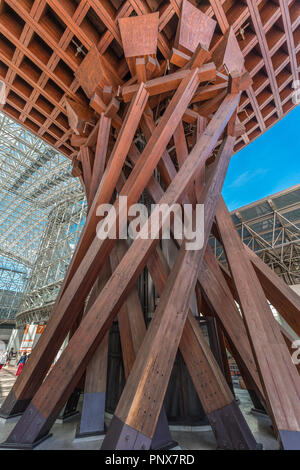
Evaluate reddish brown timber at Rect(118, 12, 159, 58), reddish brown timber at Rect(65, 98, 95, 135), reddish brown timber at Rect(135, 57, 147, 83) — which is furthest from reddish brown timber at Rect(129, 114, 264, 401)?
reddish brown timber at Rect(65, 98, 95, 135)

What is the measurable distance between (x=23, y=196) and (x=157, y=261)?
32297mm

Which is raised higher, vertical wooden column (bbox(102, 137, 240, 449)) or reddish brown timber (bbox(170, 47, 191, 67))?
reddish brown timber (bbox(170, 47, 191, 67))

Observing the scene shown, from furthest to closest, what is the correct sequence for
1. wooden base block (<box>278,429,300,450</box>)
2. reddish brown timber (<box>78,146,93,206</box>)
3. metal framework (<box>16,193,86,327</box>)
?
metal framework (<box>16,193,86,327</box>), reddish brown timber (<box>78,146,93,206</box>), wooden base block (<box>278,429,300,450</box>)

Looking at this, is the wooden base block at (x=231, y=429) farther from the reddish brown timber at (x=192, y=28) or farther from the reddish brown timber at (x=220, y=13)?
the reddish brown timber at (x=220, y=13)

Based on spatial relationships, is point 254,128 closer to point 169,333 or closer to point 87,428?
point 169,333

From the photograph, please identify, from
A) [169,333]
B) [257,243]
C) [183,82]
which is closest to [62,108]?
[183,82]

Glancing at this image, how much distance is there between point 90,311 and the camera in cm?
240

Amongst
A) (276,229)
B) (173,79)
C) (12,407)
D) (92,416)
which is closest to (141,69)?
(173,79)

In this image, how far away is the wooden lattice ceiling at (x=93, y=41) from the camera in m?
3.45

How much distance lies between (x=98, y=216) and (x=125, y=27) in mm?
2904

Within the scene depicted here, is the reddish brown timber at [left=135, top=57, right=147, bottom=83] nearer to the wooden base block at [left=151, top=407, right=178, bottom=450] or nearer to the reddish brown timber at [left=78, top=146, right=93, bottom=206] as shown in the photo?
the reddish brown timber at [left=78, top=146, right=93, bottom=206]

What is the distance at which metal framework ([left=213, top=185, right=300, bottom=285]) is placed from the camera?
41.5 ft

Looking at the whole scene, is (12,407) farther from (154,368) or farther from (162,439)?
(154,368)

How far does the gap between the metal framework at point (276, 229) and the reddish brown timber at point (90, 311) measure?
37.2 feet
